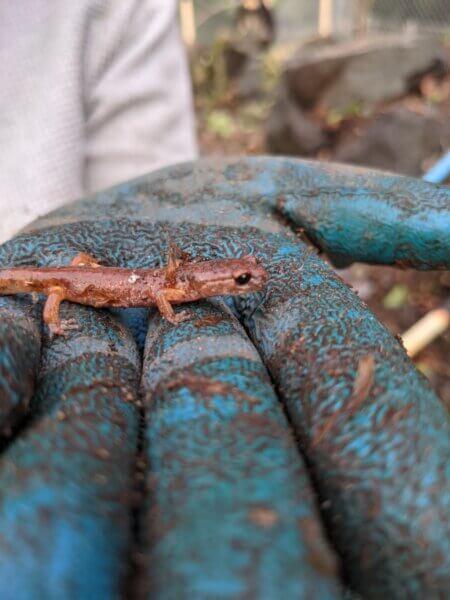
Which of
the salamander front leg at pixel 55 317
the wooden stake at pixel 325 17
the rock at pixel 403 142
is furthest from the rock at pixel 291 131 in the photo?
the wooden stake at pixel 325 17

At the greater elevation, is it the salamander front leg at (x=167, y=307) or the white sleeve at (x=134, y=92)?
the white sleeve at (x=134, y=92)

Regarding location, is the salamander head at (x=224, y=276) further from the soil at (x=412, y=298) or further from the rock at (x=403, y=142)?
the rock at (x=403, y=142)

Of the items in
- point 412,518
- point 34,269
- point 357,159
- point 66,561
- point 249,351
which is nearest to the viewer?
point 66,561

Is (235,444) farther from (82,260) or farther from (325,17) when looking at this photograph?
(325,17)

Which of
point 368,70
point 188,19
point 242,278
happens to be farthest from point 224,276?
point 188,19

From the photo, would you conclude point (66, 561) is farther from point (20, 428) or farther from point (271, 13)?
point (271, 13)

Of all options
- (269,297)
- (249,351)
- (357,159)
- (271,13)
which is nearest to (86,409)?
(249,351)
